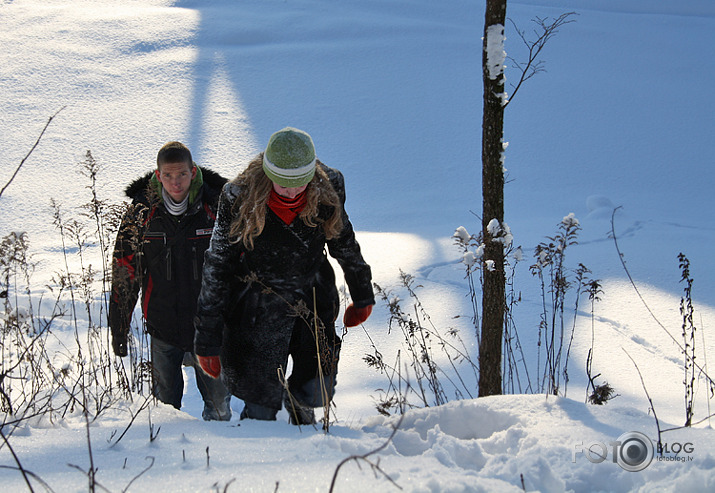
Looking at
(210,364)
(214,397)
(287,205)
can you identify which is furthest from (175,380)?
(287,205)

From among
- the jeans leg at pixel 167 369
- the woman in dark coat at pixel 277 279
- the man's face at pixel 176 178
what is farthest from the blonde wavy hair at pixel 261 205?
the jeans leg at pixel 167 369

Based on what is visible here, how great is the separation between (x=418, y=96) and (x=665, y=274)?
599 centimetres

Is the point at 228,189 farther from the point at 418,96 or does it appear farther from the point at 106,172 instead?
the point at 418,96

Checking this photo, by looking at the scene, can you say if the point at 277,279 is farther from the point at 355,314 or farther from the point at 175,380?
the point at 175,380

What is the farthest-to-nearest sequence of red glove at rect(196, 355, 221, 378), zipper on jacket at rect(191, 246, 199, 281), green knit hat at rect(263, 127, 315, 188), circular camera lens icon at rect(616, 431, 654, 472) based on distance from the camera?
zipper on jacket at rect(191, 246, 199, 281) → red glove at rect(196, 355, 221, 378) → green knit hat at rect(263, 127, 315, 188) → circular camera lens icon at rect(616, 431, 654, 472)

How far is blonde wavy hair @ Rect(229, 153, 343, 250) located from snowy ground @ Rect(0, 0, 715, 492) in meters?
0.74

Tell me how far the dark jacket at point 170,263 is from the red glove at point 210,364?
522 mm

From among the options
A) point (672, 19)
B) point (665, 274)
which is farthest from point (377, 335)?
point (672, 19)

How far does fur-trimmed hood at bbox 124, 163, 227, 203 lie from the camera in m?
3.04

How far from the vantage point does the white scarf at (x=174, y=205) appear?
2998 millimetres

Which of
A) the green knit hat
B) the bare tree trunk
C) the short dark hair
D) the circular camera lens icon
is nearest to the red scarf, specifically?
the green knit hat

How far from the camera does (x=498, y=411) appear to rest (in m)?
2.32

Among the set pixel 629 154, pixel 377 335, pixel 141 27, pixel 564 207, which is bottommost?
pixel 377 335

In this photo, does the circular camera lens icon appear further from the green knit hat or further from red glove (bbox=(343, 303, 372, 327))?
the green knit hat
